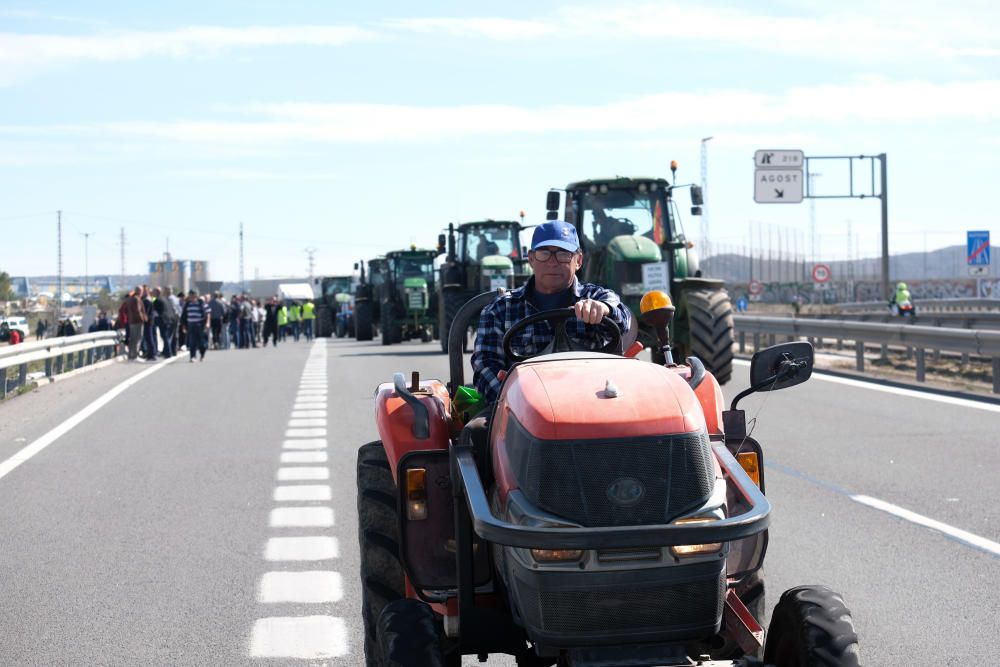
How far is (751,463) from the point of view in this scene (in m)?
5.14

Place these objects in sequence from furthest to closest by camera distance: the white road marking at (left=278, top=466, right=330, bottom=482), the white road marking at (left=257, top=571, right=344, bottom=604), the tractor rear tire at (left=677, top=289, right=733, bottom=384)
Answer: the tractor rear tire at (left=677, top=289, right=733, bottom=384), the white road marking at (left=278, top=466, right=330, bottom=482), the white road marking at (left=257, top=571, right=344, bottom=604)

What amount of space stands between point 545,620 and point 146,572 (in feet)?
13.8

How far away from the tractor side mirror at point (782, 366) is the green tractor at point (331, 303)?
55566 mm

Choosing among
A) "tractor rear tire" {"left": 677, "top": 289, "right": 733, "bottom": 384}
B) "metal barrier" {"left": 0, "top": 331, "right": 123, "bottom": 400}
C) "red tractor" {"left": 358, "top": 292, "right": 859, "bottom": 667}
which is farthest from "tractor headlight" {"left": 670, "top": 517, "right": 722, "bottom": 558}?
"metal barrier" {"left": 0, "top": 331, "right": 123, "bottom": 400}

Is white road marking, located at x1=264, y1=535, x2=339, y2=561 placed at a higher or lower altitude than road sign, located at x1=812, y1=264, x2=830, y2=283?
lower

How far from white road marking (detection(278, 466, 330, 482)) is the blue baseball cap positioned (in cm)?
600

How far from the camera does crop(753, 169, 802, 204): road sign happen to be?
47.4 m

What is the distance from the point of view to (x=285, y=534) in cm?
898

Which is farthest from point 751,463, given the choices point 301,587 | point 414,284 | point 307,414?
point 414,284

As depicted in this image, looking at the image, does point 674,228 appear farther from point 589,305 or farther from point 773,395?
point 589,305

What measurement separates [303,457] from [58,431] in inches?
156

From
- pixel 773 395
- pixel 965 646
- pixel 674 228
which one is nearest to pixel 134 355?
pixel 674 228

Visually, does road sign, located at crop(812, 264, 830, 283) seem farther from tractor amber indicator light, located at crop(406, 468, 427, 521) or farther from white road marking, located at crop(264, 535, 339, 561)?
tractor amber indicator light, located at crop(406, 468, 427, 521)

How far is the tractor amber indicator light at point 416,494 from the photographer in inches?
197
